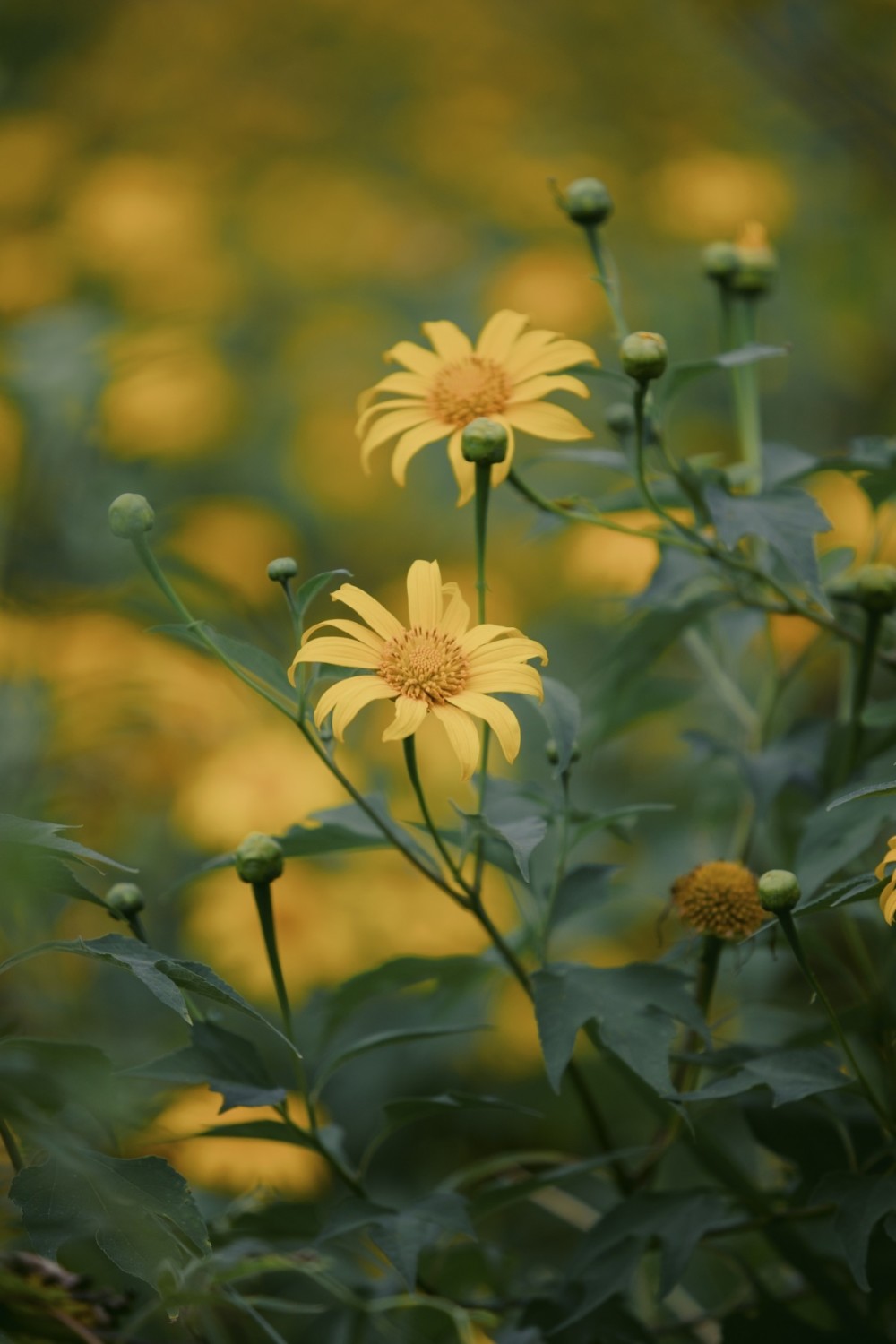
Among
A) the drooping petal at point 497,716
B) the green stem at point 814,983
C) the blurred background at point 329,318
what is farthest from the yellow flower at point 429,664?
the blurred background at point 329,318

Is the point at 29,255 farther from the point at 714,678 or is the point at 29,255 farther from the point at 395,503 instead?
the point at 714,678

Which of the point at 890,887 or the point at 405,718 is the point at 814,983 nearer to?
the point at 890,887

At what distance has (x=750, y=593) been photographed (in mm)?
589

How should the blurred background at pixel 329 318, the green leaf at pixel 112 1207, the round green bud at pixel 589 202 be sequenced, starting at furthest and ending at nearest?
the blurred background at pixel 329 318 < the round green bud at pixel 589 202 < the green leaf at pixel 112 1207

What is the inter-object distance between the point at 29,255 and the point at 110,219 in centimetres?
15

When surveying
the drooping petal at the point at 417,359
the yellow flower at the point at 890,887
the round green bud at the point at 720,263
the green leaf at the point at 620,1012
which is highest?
the round green bud at the point at 720,263

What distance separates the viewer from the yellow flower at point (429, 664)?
43 centimetres

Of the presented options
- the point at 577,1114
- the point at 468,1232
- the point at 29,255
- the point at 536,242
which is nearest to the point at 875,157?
the point at 536,242

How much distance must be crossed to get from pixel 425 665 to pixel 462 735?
1.4 inches

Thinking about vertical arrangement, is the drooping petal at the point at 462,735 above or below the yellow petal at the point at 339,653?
below

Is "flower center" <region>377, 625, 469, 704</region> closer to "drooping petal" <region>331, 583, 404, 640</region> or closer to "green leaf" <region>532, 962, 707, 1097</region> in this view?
"drooping petal" <region>331, 583, 404, 640</region>

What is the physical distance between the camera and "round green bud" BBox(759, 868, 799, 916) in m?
0.42

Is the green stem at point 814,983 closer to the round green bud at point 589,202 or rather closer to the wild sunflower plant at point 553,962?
the wild sunflower plant at point 553,962

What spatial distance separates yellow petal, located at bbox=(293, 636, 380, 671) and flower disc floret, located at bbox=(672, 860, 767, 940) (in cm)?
15
